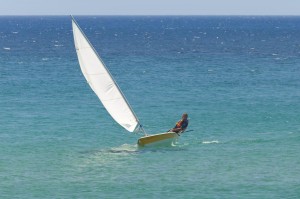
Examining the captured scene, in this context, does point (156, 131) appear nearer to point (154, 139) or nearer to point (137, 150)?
point (137, 150)

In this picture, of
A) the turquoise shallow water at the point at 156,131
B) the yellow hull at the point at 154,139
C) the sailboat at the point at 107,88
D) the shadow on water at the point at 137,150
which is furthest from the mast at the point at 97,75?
the turquoise shallow water at the point at 156,131

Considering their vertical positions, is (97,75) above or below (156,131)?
above

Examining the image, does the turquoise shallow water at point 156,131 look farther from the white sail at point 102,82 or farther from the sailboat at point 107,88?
the white sail at point 102,82

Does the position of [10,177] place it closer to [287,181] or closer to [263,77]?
[287,181]

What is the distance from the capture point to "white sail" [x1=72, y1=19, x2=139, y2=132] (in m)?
46.3

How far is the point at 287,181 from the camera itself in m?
39.8

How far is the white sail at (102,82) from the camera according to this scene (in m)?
46.3

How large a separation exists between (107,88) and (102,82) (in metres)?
0.46

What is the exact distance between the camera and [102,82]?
153 ft

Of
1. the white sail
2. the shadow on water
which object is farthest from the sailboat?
the shadow on water

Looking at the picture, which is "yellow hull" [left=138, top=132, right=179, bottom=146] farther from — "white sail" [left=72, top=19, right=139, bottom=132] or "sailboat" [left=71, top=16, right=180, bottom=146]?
"white sail" [left=72, top=19, right=139, bottom=132]

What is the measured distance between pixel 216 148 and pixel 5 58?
78201 millimetres

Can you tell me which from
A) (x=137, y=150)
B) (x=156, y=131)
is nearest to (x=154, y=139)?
(x=137, y=150)

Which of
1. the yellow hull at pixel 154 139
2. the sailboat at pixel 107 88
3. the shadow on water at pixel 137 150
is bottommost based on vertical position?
the shadow on water at pixel 137 150
